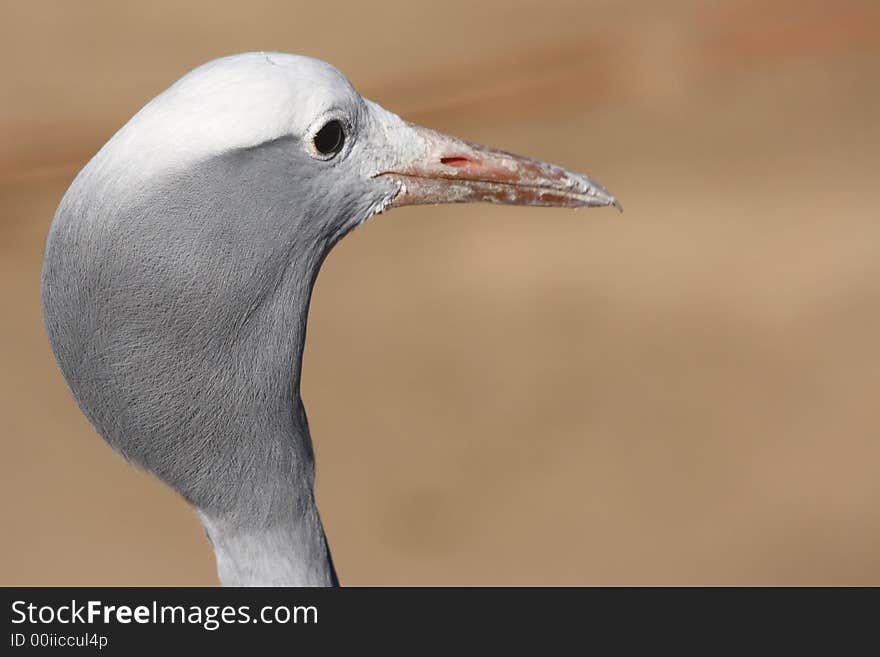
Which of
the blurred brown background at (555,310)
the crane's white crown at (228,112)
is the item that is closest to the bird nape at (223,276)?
the crane's white crown at (228,112)

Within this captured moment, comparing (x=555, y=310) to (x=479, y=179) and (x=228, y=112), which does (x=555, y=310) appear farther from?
(x=228, y=112)

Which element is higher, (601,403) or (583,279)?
(583,279)

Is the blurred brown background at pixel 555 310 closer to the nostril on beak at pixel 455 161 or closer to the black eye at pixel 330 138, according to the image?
the nostril on beak at pixel 455 161

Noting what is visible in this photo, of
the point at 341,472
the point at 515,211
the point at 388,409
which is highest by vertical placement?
the point at 515,211

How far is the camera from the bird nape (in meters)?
2.20

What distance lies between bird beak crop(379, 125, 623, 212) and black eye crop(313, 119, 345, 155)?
181 mm

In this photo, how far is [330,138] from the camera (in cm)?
248

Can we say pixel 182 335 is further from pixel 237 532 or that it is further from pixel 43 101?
pixel 43 101

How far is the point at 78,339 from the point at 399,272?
478 cm

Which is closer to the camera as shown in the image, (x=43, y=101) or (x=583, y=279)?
(x=583, y=279)

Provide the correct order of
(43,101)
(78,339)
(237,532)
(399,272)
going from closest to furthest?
(78,339), (237,532), (399,272), (43,101)

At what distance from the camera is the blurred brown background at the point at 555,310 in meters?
5.65
